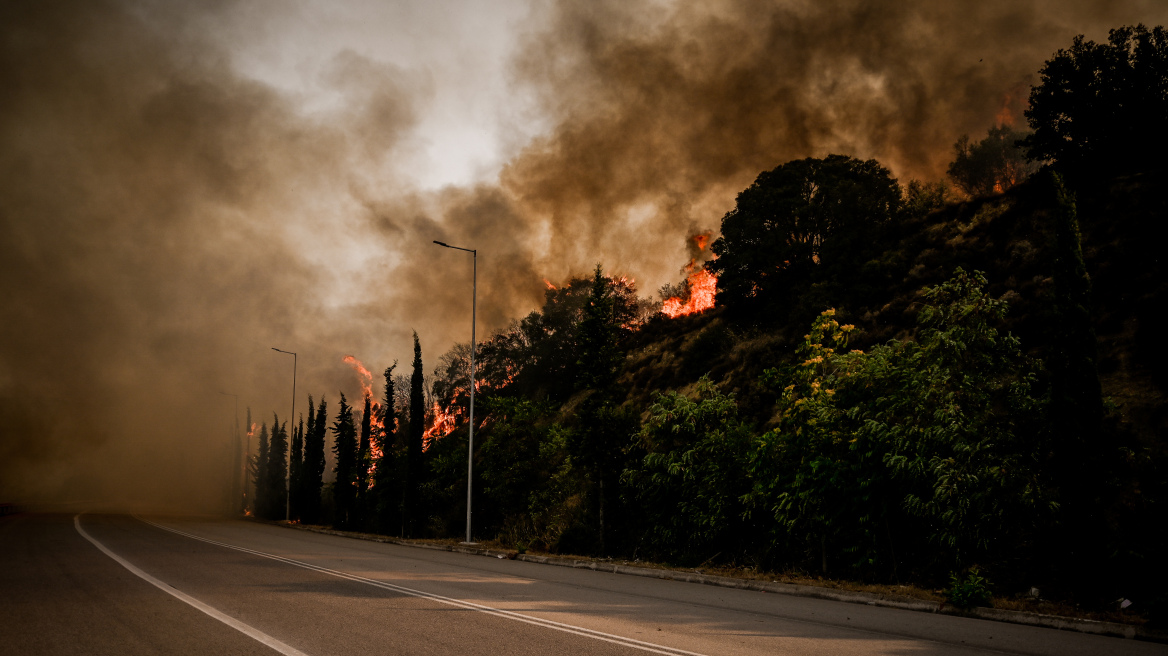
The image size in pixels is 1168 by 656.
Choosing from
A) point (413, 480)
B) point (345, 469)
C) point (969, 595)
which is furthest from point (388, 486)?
point (969, 595)

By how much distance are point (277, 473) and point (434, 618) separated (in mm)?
87737

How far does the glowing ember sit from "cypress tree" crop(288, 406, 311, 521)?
37600 mm

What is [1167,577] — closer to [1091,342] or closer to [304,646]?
[1091,342]

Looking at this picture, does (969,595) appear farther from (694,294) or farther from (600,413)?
(694,294)

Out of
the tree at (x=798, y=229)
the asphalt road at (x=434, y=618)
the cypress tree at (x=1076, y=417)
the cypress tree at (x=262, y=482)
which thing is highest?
the tree at (x=798, y=229)

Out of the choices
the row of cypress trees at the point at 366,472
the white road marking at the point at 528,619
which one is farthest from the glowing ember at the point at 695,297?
the white road marking at the point at 528,619

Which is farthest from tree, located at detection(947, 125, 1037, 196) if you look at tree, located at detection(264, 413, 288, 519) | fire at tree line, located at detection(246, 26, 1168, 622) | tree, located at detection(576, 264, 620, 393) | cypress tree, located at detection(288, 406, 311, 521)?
tree, located at detection(264, 413, 288, 519)

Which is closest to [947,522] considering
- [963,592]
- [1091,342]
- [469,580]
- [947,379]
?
[963,592]

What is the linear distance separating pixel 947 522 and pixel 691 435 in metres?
6.81

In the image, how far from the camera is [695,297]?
2345 inches

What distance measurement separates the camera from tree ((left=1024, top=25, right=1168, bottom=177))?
29625 mm

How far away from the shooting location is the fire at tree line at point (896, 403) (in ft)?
35.9

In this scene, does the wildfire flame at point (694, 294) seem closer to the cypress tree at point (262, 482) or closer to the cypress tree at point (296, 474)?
the cypress tree at point (296, 474)

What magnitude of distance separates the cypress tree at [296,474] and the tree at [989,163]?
69.5 m
